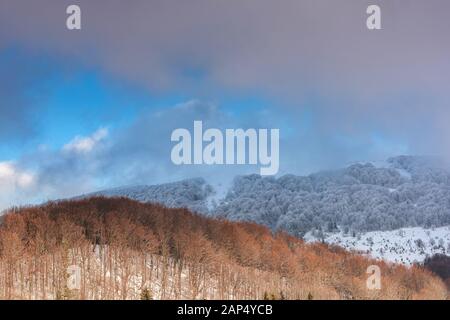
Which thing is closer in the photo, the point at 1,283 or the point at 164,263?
the point at 1,283

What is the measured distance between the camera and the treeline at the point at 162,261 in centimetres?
8038

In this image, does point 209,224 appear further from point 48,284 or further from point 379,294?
point 48,284

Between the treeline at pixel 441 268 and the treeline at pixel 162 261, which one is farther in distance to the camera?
the treeline at pixel 441 268

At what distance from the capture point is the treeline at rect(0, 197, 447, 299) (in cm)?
8038

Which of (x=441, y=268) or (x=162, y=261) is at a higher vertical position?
(x=162, y=261)

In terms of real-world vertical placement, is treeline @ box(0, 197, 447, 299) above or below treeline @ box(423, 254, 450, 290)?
above

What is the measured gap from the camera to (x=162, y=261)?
99.6 metres

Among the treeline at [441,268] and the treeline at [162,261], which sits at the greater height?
the treeline at [162,261]

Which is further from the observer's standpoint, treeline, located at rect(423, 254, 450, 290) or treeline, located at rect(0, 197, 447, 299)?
treeline, located at rect(423, 254, 450, 290)

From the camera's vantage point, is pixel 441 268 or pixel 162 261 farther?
pixel 441 268

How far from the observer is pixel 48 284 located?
77.8m
